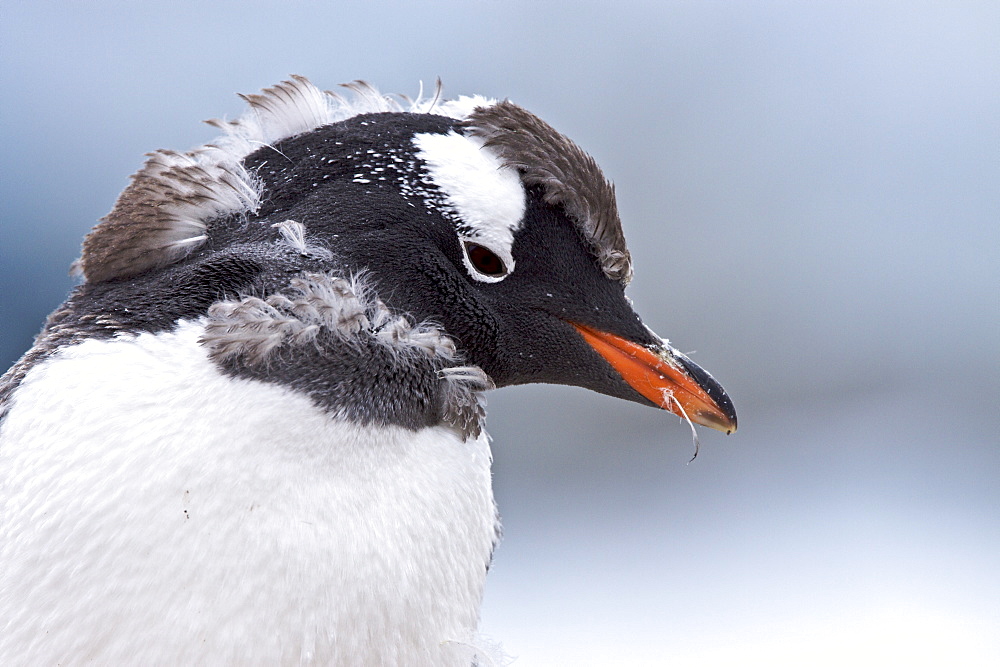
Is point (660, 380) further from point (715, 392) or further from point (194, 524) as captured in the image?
point (194, 524)

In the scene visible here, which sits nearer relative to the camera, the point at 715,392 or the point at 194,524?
the point at 194,524

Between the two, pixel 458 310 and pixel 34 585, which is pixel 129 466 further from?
pixel 458 310

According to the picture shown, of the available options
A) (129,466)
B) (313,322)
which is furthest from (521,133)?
(129,466)

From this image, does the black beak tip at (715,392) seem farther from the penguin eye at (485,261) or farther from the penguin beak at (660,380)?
the penguin eye at (485,261)

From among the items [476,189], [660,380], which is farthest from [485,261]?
[660,380]

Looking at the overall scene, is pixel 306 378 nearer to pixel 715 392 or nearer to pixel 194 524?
pixel 194 524

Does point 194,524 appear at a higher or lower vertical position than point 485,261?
lower

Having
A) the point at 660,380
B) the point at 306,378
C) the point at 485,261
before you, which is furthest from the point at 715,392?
the point at 306,378

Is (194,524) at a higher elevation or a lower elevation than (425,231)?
lower

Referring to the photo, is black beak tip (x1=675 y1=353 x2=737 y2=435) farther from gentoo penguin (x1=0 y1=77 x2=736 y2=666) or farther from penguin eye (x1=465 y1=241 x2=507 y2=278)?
penguin eye (x1=465 y1=241 x2=507 y2=278)

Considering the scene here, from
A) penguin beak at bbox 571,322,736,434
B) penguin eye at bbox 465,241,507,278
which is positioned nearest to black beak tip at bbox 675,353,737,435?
penguin beak at bbox 571,322,736,434
